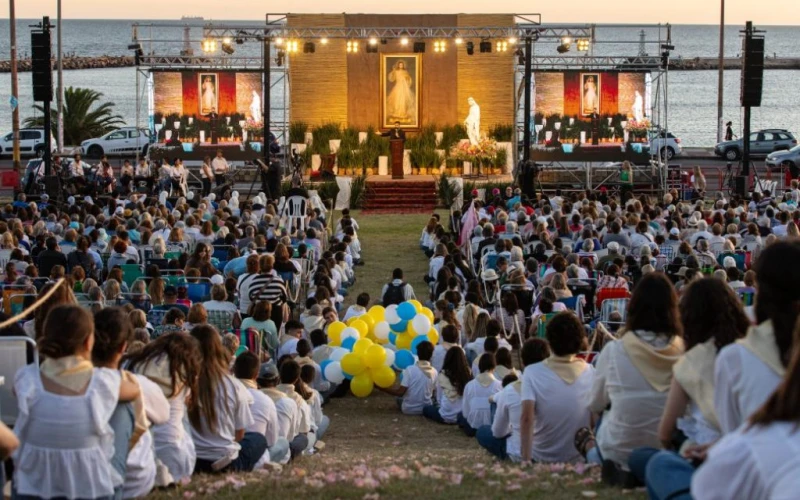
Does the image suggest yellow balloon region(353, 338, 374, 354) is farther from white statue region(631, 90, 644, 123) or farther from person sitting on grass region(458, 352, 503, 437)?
white statue region(631, 90, 644, 123)

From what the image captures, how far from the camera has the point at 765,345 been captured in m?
5.18

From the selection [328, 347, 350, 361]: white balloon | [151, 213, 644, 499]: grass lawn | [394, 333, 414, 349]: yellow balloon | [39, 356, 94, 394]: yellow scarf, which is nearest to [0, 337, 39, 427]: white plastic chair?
[151, 213, 644, 499]: grass lawn

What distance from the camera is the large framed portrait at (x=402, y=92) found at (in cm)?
3644

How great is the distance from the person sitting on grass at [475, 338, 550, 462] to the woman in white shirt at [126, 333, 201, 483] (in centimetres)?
210

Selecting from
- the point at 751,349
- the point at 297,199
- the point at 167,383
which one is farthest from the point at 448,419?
the point at 297,199

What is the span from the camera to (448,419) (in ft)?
41.3

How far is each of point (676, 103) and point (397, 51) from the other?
81105mm

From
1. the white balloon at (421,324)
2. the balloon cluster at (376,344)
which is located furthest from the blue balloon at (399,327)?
the white balloon at (421,324)

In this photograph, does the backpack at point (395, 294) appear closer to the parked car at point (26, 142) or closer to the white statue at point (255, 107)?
the white statue at point (255, 107)

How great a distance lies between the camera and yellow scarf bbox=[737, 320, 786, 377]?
5.09 metres

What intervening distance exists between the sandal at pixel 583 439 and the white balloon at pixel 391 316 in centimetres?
631

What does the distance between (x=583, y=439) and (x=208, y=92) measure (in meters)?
25.2

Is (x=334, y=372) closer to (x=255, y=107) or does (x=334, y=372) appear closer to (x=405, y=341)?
(x=405, y=341)

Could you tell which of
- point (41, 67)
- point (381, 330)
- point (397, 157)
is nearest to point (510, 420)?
point (381, 330)
